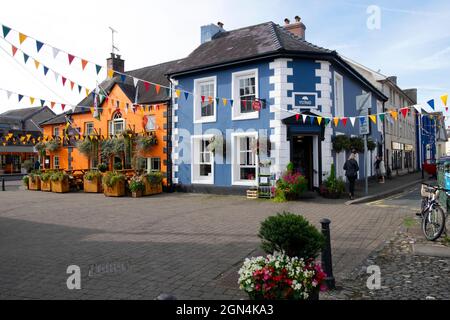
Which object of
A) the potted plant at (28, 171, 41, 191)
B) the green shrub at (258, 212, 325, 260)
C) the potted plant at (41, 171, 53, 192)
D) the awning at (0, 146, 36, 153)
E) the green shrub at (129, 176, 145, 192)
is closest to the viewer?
the green shrub at (258, 212, 325, 260)

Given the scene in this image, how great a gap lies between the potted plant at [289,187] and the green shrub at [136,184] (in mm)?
6478

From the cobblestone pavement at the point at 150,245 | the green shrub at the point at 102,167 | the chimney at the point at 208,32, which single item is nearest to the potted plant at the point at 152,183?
the cobblestone pavement at the point at 150,245

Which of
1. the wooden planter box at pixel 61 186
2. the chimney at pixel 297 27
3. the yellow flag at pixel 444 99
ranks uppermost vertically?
the chimney at pixel 297 27

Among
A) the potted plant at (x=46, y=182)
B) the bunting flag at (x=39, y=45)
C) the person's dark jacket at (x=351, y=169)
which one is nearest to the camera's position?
the bunting flag at (x=39, y=45)

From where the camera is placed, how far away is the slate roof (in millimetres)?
13812

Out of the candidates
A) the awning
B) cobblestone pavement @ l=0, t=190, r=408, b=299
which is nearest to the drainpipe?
cobblestone pavement @ l=0, t=190, r=408, b=299

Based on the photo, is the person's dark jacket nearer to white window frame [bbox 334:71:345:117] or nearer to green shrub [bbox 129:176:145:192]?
white window frame [bbox 334:71:345:117]

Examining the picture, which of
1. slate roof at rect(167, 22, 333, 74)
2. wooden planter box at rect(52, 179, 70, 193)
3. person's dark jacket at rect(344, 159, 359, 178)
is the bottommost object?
wooden planter box at rect(52, 179, 70, 193)

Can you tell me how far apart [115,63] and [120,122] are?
6.28m

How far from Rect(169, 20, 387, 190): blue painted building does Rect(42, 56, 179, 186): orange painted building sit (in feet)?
4.33

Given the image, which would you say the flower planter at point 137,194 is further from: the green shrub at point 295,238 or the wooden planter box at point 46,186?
the green shrub at point 295,238

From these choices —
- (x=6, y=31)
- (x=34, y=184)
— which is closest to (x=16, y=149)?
(x=34, y=184)

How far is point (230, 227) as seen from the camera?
7.88 m

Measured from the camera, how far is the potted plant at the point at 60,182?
18.0 metres
